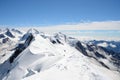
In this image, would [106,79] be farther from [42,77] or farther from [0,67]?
[0,67]

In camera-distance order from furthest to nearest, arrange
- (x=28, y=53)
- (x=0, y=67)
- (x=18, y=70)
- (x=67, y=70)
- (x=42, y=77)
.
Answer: (x=0, y=67), (x=28, y=53), (x=18, y=70), (x=67, y=70), (x=42, y=77)

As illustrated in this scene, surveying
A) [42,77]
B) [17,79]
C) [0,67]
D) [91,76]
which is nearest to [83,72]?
[91,76]

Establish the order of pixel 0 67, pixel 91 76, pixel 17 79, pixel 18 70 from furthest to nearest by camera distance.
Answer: pixel 0 67 → pixel 18 70 → pixel 17 79 → pixel 91 76

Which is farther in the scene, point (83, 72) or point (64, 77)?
point (83, 72)

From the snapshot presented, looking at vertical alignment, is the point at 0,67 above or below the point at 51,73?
below

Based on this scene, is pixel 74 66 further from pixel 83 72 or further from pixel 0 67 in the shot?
pixel 0 67

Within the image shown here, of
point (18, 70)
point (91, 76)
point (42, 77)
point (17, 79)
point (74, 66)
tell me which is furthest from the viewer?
point (18, 70)

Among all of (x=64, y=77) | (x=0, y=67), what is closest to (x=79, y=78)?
(x=64, y=77)

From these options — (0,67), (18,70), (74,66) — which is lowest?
(0,67)

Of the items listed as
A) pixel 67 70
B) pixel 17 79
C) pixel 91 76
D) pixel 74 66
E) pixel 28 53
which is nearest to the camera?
pixel 91 76
